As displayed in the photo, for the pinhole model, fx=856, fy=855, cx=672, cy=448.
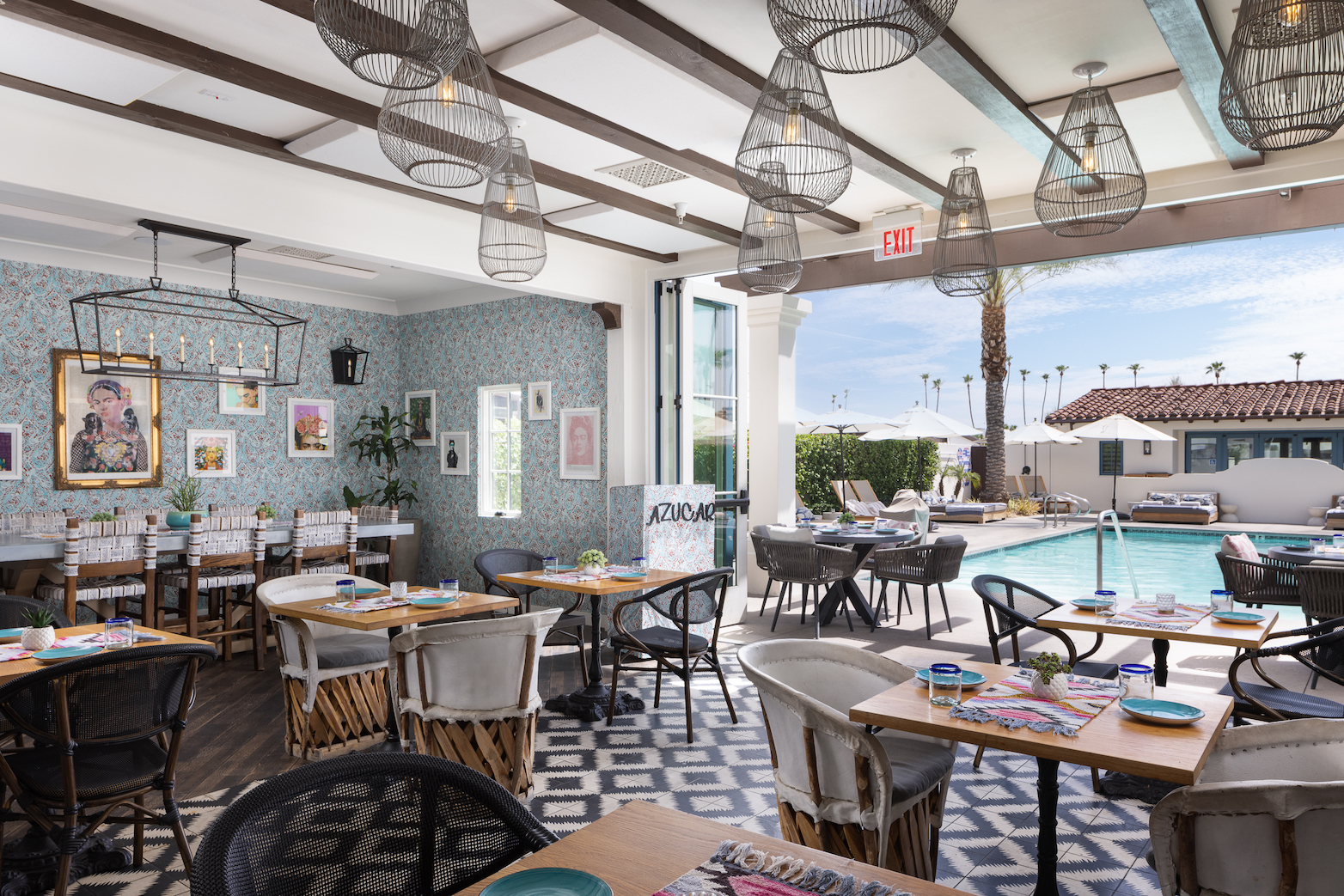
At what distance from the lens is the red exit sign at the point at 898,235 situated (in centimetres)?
598

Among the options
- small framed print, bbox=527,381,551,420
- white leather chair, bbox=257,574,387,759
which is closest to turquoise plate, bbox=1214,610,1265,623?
white leather chair, bbox=257,574,387,759

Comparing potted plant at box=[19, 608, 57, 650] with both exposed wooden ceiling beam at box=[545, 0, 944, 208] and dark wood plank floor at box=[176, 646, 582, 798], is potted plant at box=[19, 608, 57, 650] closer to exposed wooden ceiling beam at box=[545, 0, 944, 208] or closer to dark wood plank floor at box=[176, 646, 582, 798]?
dark wood plank floor at box=[176, 646, 582, 798]

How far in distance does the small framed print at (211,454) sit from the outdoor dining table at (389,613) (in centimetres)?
422

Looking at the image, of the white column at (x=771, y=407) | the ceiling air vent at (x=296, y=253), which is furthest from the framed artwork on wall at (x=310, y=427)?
the white column at (x=771, y=407)

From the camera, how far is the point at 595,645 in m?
5.24

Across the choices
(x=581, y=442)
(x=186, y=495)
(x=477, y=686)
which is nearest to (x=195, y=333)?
(x=186, y=495)

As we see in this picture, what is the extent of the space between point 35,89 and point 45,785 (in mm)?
3206

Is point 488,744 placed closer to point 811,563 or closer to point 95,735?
point 95,735

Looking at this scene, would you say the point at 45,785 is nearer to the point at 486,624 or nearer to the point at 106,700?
the point at 106,700

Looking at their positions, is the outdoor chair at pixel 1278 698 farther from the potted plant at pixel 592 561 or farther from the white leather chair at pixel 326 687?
the white leather chair at pixel 326 687

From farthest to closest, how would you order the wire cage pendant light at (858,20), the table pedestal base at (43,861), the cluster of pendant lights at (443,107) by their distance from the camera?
1. the table pedestal base at (43,861)
2. the cluster of pendant lights at (443,107)
3. the wire cage pendant light at (858,20)

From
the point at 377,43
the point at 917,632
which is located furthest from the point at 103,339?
the point at 917,632

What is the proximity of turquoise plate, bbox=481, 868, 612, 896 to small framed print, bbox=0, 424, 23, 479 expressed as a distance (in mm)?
7565

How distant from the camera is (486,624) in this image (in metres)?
3.49
